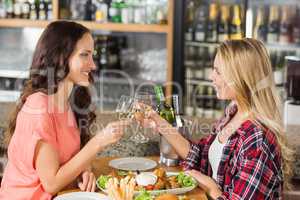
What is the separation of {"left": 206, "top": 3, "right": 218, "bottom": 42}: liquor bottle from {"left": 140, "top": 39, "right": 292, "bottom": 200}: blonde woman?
2.55 meters

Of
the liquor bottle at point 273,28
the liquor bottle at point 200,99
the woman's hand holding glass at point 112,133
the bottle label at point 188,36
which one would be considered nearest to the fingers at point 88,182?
the woman's hand holding glass at point 112,133

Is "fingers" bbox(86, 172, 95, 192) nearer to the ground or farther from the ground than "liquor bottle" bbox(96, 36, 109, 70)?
nearer to the ground

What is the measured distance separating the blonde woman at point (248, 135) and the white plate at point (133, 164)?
0.70 feet

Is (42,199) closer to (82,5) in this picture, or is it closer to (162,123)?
(162,123)

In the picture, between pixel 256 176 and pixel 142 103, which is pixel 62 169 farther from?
pixel 256 176

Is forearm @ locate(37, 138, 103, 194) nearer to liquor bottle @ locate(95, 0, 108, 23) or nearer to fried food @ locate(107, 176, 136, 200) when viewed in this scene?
→ fried food @ locate(107, 176, 136, 200)

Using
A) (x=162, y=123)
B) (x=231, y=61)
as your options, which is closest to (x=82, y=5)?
(x=162, y=123)

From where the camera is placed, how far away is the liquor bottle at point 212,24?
14.9 feet

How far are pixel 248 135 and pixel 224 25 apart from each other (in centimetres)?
286

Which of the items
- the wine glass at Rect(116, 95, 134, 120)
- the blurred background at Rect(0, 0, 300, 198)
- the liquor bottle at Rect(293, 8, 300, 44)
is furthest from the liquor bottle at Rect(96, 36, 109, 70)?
the wine glass at Rect(116, 95, 134, 120)

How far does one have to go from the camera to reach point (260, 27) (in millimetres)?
4504

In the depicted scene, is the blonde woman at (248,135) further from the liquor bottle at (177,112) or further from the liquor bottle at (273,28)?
the liquor bottle at (273,28)

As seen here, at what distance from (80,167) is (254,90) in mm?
704

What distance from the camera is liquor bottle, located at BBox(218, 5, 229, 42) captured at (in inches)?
178
